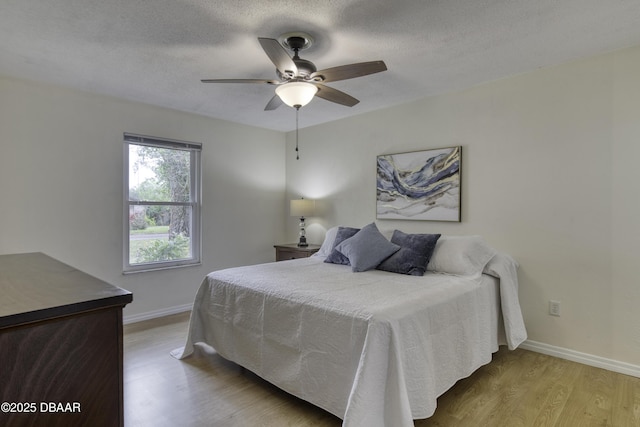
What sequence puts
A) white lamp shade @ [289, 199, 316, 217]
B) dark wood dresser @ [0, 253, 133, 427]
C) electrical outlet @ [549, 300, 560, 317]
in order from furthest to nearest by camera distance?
white lamp shade @ [289, 199, 316, 217] → electrical outlet @ [549, 300, 560, 317] → dark wood dresser @ [0, 253, 133, 427]

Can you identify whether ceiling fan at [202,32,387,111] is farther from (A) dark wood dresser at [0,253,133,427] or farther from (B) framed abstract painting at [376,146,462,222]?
(A) dark wood dresser at [0,253,133,427]

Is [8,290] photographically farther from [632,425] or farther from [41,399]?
[632,425]

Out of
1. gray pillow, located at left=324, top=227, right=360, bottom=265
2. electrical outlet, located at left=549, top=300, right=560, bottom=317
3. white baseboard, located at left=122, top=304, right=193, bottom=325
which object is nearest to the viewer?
electrical outlet, located at left=549, top=300, right=560, bottom=317

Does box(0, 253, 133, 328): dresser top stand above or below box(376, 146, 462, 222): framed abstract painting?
below

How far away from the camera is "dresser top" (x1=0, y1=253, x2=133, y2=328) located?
85 cm

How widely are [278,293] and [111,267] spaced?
2.32 metres

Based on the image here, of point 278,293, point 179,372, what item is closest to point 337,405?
point 278,293

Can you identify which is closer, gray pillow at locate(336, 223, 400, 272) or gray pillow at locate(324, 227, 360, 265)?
gray pillow at locate(336, 223, 400, 272)

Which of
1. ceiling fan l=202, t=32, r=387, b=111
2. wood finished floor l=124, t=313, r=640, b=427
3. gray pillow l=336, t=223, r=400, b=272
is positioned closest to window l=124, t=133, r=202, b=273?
wood finished floor l=124, t=313, r=640, b=427

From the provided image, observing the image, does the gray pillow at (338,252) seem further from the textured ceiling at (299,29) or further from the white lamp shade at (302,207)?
the textured ceiling at (299,29)

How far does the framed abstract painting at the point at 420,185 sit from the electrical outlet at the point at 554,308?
1.03 meters

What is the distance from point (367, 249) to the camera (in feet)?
9.96

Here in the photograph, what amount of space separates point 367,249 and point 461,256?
76 cm

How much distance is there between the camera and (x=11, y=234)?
307 cm
